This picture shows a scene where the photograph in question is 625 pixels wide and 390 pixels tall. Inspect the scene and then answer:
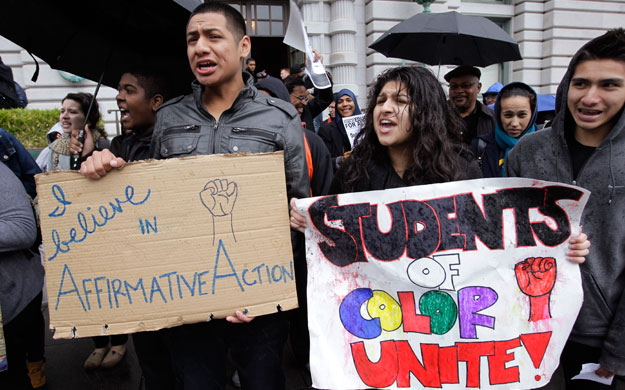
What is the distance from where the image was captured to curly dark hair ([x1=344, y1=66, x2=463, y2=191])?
174 centimetres

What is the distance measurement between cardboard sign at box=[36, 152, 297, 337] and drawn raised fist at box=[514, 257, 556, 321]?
1050mm

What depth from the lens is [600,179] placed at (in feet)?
5.29

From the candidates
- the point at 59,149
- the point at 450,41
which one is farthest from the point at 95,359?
the point at 450,41

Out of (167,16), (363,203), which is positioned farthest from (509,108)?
(167,16)

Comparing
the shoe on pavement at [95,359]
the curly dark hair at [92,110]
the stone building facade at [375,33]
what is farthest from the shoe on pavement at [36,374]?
the stone building facade at [375,33]

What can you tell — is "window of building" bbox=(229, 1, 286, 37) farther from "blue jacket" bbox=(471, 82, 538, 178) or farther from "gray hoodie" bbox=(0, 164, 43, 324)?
"gray hoodie" bbox=(0, 164, 43, 324)

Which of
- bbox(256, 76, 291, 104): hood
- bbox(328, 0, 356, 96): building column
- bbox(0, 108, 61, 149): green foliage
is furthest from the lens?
bbox(328, 0, 356, 96): building column

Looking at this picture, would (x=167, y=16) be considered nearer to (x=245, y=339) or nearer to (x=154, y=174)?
(x=154, y=174)

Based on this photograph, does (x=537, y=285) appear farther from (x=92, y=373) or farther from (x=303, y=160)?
(x=92, y=373)

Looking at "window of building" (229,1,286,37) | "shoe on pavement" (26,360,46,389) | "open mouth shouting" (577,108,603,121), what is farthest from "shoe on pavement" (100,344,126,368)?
"window of building" (229,1,286,37)

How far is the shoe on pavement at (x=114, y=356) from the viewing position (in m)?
3.07

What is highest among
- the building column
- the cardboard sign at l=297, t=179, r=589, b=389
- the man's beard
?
the building column

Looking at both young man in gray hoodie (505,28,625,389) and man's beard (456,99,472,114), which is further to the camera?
man's beard (456,99,472,114)

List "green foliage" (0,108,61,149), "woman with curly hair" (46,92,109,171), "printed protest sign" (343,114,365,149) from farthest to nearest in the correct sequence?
"green foliage" (0,108,61,149) < "printed protest sign" (343,114,365,149) < "woman with curly hair" (46,92,109,171)
